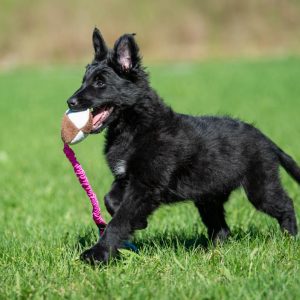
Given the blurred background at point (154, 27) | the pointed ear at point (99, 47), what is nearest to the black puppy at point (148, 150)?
the pointed ear at point (99, 47)

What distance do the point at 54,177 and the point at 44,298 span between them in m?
7.67

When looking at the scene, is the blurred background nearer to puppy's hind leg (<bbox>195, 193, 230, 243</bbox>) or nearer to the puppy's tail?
the puppy's tail

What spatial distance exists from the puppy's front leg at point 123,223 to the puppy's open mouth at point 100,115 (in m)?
0.54

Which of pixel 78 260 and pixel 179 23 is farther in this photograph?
pixel 179 23

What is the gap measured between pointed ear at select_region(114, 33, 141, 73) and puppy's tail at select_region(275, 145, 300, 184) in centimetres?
164

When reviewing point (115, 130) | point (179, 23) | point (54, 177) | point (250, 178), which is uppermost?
point (179, 23)

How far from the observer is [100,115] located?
15.3 feet

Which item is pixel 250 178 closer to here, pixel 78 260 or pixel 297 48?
pixel 78 260

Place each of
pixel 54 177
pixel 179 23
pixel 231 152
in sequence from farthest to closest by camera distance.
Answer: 1. pixel 179 23
2. pixel 54 177
3. pixel 231 152

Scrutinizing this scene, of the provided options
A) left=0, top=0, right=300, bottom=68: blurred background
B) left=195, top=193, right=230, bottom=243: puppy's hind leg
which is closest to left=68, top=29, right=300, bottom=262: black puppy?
left=195, top=193, right=230, bottom=243: puppy's hind leg

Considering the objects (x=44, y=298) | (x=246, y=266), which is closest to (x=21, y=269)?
(x=44, y=298)

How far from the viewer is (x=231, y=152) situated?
501 cm

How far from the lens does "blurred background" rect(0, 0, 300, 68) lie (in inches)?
2037

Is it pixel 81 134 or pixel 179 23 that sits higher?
pixel 179 23
